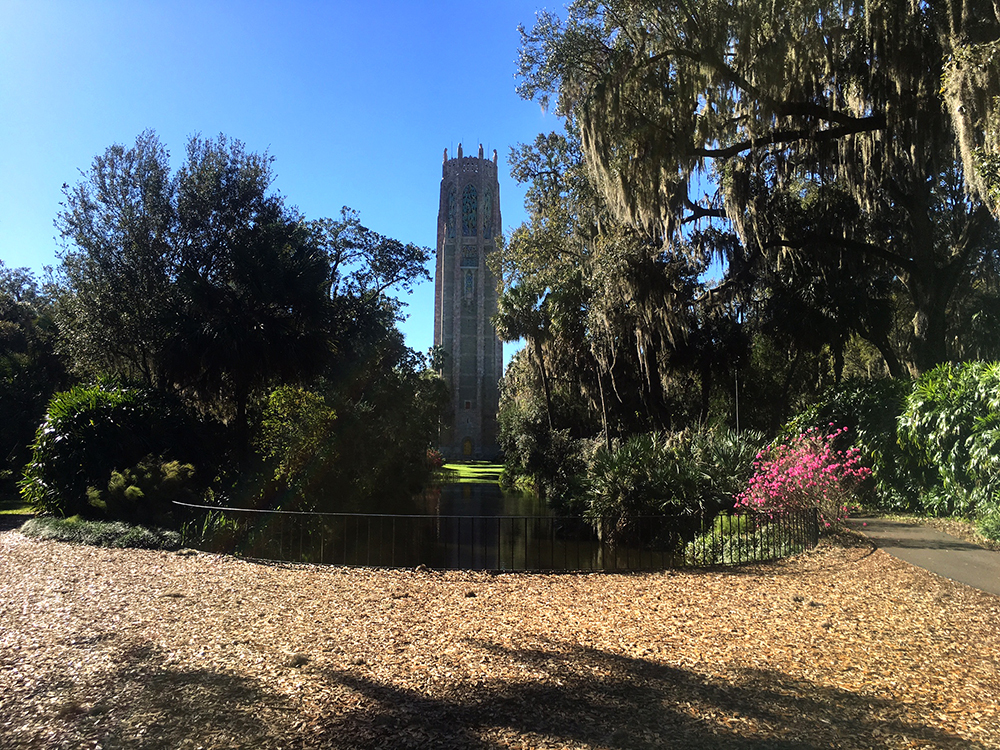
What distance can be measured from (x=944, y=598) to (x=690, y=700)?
3385mm

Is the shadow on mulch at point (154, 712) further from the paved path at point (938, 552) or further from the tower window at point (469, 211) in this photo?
the tower window at point (469, 211)

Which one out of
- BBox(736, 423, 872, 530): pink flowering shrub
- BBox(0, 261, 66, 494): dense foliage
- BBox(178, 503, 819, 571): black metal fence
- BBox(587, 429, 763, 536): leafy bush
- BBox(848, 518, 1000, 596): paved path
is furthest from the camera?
BBox(0, 261, 66, 494): dense foliage

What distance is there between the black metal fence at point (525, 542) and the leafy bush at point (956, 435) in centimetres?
210

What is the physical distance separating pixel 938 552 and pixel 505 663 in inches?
229

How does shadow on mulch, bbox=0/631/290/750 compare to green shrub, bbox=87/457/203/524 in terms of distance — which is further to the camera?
green shrub, bbox=87/457/203/524

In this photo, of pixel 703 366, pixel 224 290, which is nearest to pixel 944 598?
pixel 703 366

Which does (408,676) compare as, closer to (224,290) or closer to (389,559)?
(389,559)

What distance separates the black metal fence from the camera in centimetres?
868

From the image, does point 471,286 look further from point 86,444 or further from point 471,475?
point 86,444

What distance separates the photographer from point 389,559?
1118 centimetres

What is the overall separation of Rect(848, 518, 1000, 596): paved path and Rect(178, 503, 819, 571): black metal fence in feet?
3.27

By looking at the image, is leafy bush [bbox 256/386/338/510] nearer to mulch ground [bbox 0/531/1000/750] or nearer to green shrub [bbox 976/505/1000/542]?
mulch ground [bbox 0/531/1000/750]

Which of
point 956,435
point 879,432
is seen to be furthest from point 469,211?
point 956,435

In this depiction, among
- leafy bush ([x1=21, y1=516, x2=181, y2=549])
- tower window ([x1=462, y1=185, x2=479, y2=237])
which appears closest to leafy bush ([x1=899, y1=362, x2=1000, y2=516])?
leafy bush ([x1=21, y1=516, x2=181, y2=549])
